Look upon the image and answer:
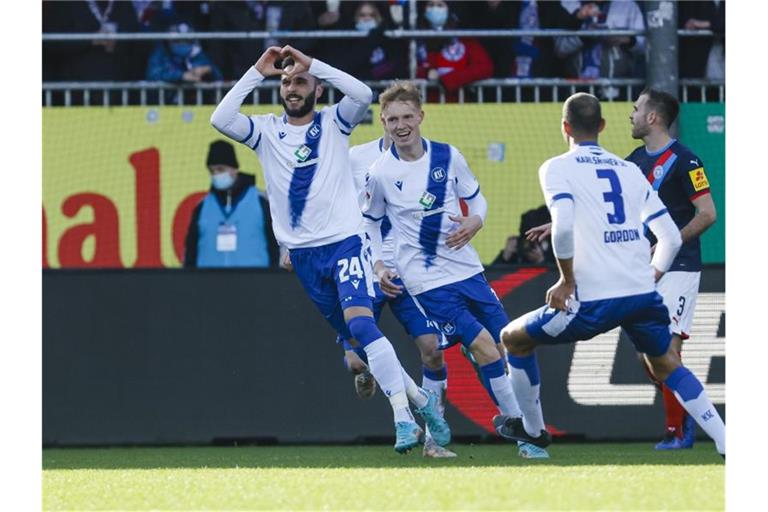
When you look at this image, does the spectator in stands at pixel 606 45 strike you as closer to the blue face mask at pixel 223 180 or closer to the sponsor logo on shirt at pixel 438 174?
the blue face mask at pixel 223 180

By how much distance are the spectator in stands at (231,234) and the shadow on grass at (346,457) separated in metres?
2.84

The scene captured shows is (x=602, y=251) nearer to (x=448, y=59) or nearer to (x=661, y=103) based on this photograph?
(x=661, y=103)

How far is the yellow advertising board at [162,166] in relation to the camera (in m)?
14.8

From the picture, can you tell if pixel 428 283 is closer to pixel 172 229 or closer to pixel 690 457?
pixel 690 457

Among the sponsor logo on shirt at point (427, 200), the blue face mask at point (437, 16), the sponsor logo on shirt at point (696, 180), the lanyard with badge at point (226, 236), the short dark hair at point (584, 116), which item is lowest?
the lanyard with badge at point (226, 236)

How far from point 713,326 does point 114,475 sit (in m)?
4.92

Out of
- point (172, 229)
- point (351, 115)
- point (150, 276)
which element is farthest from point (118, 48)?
point (351, 115)

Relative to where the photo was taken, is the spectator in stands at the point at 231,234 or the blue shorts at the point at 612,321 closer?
the blue shorts at the point at 612,321

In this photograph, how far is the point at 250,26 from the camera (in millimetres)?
15219

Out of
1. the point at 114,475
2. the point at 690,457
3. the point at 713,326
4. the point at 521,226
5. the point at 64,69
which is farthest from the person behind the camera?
the point at 64,69

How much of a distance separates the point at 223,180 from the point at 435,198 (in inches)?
197

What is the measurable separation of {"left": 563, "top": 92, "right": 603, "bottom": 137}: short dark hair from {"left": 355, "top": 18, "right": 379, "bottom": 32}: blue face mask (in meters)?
6.67

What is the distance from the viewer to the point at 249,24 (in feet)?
49.9

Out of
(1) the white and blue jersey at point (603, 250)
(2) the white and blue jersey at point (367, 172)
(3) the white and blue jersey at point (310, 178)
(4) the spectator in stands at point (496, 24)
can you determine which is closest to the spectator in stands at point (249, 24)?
(4) the spectator in stands at point (496, 24)
